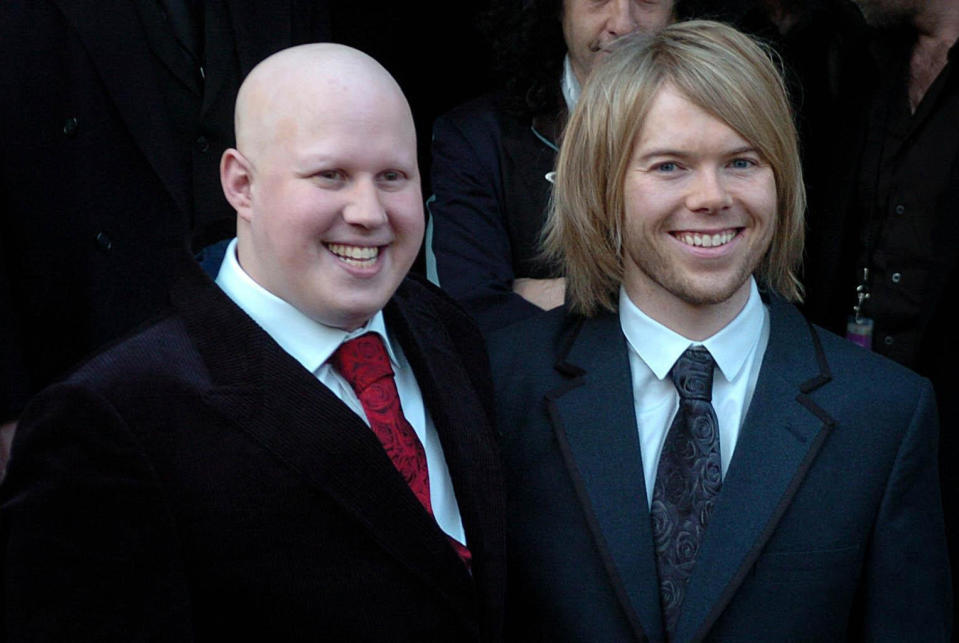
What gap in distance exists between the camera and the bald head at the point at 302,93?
1941 millimetres

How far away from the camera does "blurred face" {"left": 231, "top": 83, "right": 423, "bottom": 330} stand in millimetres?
1936

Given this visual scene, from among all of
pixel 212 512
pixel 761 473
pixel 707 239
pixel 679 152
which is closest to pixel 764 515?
pixel 761 473

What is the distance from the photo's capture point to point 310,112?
76.2 inches

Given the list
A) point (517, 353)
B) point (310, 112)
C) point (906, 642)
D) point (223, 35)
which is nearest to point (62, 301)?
point (223, 35)

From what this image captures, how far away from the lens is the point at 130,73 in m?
3.02

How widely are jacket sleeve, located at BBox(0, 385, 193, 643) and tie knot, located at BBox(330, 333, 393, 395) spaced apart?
0.38m

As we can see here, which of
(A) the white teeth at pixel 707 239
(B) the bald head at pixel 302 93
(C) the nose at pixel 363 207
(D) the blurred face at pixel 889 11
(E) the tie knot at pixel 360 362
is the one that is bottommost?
(E) the tie knot at pixel 360 362

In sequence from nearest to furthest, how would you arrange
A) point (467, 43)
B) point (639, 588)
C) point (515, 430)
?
point (639, 588), point (515, 430), point (467, 43)

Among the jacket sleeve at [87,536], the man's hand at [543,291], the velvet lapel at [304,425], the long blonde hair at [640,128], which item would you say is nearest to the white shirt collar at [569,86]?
the man's hand at [543,291]

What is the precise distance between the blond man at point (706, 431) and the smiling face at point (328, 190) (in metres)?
0.58

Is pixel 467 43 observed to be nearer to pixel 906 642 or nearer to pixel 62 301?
pixel 62 301

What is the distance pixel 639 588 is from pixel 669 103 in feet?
2.81

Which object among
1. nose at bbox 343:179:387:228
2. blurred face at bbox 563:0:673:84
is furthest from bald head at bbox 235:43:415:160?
blurred face at bbox 563:0:673:84

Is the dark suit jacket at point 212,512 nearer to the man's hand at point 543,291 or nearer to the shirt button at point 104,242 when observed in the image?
the man's hand at point 543,291
